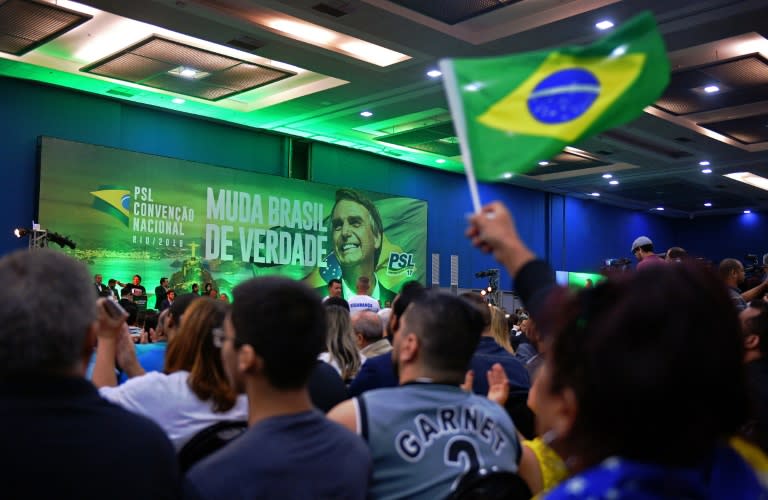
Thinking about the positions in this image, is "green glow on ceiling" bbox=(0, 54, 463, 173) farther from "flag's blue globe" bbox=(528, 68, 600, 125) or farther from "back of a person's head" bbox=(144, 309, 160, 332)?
"flag's blue globe" bbox=(528, 68, 600, 125)

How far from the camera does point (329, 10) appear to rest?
8.20 metres

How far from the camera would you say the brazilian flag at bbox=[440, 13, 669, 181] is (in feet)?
5.10

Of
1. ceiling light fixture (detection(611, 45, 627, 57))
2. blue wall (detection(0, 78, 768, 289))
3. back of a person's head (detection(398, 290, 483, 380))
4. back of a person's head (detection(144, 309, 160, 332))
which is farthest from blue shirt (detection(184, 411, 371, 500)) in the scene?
blue wall (detection(0, 78, 768, 289))

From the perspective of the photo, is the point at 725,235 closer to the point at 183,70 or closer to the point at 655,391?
the point at 183,70

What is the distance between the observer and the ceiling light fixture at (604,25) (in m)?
8.39

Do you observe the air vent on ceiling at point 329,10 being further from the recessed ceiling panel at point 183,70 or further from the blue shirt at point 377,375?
the blue shirt at point 377,375

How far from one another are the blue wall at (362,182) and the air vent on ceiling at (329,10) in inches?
182

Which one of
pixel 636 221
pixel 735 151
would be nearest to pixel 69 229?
pixel 735 151

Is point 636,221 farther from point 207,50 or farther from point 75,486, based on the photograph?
point 75,486

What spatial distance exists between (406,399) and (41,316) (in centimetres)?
93

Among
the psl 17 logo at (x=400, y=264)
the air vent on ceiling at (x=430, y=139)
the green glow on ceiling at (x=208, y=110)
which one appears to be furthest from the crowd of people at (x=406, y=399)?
the psl 17 logo at (x=400, y=264)

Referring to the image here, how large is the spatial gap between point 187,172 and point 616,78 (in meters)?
10.9

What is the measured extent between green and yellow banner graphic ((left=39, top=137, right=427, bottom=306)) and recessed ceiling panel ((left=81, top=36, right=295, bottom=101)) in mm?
1193

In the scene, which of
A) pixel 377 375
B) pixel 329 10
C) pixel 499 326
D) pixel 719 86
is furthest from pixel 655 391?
pixel 719 86
